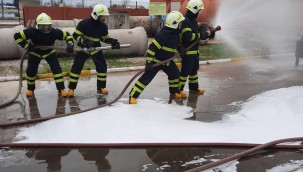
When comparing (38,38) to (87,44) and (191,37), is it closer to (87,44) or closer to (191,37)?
(87,44)

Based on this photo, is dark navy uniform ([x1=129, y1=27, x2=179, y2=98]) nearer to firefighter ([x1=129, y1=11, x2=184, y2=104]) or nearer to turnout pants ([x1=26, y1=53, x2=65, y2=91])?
firefighter ([x1=129, y1=11, x2=184, y2=104])

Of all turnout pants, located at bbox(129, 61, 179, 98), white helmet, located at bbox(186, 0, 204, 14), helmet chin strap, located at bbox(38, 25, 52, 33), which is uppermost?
white helmet, located at bbox(186, 0, 204, 14)

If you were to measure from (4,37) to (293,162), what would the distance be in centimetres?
831

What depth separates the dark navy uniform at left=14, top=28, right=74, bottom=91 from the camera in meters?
6.07

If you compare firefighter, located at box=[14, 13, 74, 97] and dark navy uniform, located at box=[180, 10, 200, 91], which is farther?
dark navy uniform, located at box=[180, 10, 200, 91]

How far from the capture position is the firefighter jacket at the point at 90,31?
20.8 feet

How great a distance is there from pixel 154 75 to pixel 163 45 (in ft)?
A: 1.75

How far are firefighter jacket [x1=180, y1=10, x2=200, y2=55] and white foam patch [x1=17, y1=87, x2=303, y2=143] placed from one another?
1.20 meters

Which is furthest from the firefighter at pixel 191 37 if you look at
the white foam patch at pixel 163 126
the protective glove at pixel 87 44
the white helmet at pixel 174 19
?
the protective glove at pixel 87 44

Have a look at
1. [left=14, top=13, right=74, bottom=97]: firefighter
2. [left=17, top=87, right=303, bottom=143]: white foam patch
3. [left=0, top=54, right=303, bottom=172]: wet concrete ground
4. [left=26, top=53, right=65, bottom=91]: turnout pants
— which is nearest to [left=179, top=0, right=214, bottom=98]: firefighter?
[left=0, top=54, right=303, bottom=172]: wet concrete ground

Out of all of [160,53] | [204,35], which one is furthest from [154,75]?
[204,35]

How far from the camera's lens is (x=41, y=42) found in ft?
20.2

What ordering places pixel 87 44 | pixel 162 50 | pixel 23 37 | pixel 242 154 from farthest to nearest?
pixel 87 44 → pixel 23 37 → pixel 162 50 → pixel 242 154

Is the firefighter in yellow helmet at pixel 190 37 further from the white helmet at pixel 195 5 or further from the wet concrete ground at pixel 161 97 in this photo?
the wet concrete ground at pixel 161 97
